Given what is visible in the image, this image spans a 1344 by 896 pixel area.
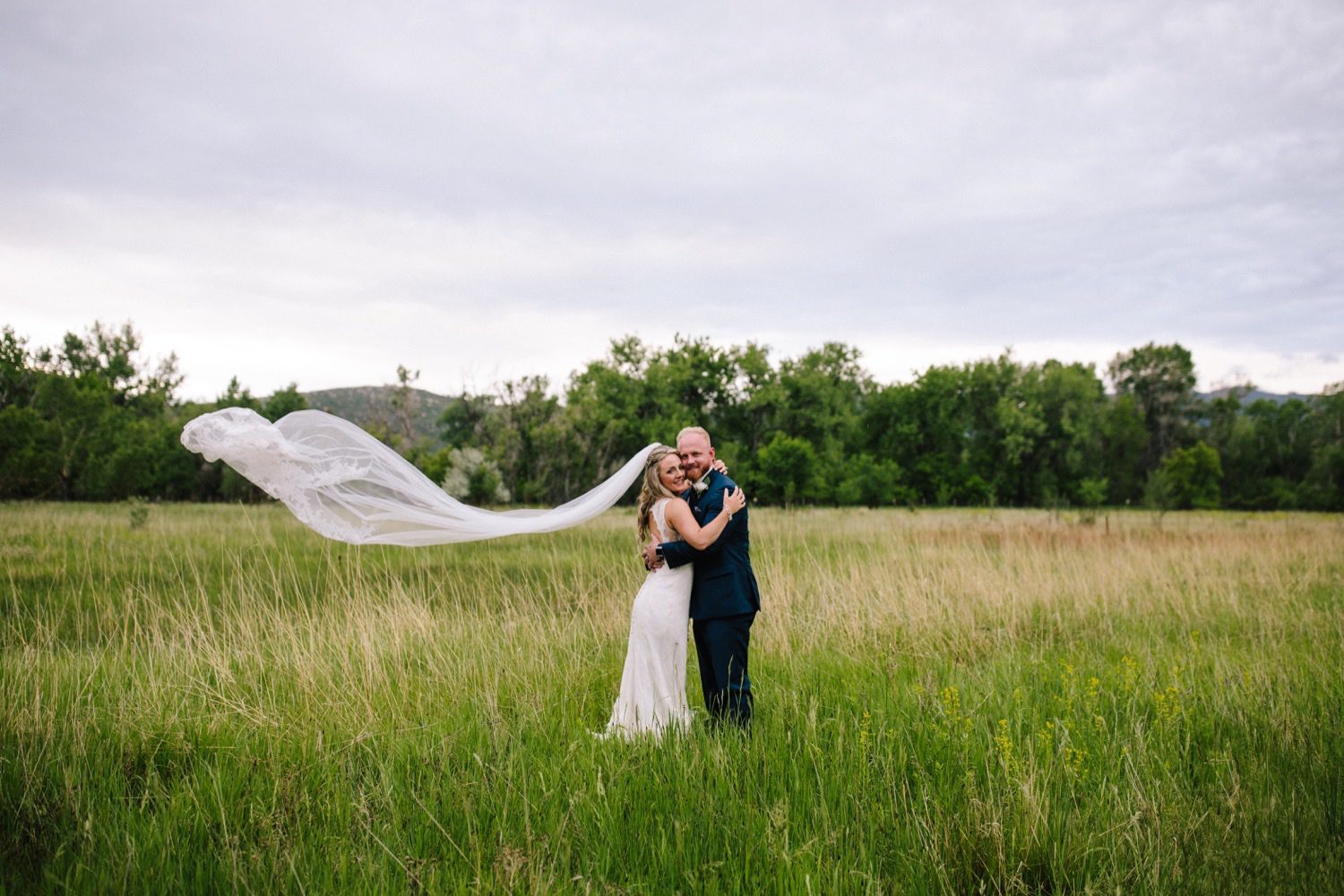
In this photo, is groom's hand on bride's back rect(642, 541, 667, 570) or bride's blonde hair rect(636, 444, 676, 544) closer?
groom's hand on bride's back rect(642, 541, 667, 570)

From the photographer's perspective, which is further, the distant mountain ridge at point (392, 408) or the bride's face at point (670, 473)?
the distant mountain ridge at point (392, 408)

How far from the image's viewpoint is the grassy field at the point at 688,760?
298 centimetres

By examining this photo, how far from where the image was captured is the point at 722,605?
177 inches

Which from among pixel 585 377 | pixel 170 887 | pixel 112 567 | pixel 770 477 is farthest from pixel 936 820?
pixel 585 377

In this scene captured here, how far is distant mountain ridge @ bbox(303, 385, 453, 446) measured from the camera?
133 ft

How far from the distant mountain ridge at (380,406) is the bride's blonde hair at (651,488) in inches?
499

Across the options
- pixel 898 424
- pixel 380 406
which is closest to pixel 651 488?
pixel 380 406

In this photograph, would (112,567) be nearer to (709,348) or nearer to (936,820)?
(936,820)

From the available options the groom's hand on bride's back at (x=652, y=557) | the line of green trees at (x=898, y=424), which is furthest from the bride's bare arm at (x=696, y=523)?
the line of green trees at (x=898, y=424)

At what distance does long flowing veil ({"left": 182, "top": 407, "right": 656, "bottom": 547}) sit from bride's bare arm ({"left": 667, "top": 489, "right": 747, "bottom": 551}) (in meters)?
0.86

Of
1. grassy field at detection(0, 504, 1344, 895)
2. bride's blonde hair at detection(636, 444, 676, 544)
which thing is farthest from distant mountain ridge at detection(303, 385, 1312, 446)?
bride's blonde hair at detection(636, 444, 676, 544)

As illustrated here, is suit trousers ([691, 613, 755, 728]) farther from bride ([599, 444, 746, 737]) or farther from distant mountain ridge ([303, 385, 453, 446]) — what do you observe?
distant mountain ridge ([303, 385, 453, 446])

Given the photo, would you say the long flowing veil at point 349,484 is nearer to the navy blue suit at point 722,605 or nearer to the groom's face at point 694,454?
the groom's face at point 694,454

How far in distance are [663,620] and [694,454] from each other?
3.49 feet
